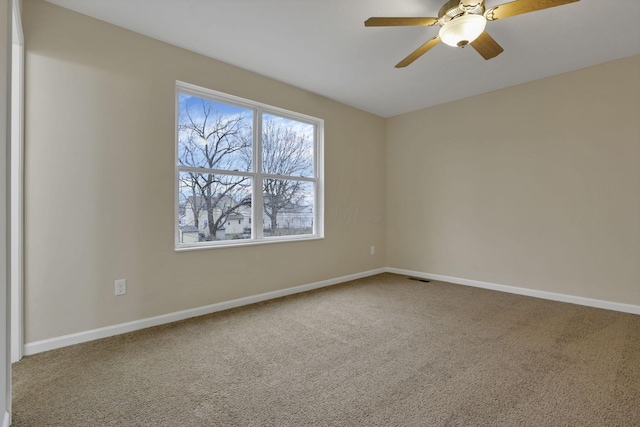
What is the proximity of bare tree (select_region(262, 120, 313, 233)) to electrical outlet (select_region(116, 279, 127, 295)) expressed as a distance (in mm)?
1599

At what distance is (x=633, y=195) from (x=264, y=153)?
3834 millimetres

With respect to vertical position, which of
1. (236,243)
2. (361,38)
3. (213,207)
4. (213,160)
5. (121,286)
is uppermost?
(361,38)

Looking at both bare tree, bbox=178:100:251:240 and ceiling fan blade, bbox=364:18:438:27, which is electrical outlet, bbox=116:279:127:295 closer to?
bare tree, bbox=178:100:251:240

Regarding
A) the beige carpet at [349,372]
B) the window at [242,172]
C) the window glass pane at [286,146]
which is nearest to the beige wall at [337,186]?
the window at [242,172]

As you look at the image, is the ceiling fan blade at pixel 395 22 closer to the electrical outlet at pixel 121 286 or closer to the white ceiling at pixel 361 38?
the white ceiling at pixel 361 38

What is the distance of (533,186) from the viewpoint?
367cm

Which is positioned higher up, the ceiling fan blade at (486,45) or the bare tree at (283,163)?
the ceiling fan blade at (486,45)

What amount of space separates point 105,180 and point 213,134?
112 centimetres

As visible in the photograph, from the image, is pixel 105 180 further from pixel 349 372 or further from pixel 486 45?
pixel 486 45

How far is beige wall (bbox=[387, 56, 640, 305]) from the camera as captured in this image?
314cm

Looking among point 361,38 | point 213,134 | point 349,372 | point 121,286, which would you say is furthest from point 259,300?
point 361,38

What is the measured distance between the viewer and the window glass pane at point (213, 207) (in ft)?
9.93

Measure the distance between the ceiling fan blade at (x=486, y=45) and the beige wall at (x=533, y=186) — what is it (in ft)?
5.41

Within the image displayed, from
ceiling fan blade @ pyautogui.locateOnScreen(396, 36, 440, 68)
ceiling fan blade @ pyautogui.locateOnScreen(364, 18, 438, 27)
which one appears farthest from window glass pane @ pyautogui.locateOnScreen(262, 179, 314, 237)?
ceiling fan blade @ pyautogui.locateOnScreen(364, 18, 438, 27)
